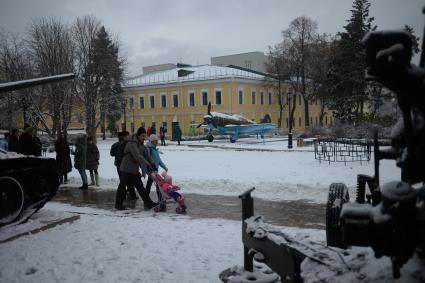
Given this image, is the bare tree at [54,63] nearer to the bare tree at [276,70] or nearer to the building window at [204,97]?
the building window at [204,97]

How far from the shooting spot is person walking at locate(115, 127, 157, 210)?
8766 millimetres

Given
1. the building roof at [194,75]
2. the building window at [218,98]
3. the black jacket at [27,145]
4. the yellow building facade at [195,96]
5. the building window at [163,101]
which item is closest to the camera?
the black jacket at [27,145]

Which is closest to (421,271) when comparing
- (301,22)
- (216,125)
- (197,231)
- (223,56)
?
(197,231)

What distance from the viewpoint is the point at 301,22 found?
50219mm

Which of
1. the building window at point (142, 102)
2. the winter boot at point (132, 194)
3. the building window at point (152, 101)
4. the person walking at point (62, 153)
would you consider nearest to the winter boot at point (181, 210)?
the winter boot at point (132, 194)

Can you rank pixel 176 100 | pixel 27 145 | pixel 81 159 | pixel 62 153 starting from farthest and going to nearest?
pixel 176 100 < pixel 62 153 < pixel 81 159 < pixel 27 145

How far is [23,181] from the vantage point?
23.8 feet

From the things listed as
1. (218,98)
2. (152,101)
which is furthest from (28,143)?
(152,101)

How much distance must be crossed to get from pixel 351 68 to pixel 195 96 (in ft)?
69.3

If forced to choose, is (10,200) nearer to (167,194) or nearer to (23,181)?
(23,181)

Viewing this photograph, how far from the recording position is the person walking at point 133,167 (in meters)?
8.77

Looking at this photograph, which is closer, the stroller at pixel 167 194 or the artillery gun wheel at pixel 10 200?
the artillery gun wheel at pixel 10 200

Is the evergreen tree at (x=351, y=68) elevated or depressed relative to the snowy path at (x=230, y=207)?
elevated

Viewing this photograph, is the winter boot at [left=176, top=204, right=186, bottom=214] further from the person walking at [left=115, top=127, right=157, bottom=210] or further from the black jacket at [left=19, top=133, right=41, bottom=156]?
the black jacket at [left=19, top=133, right=41, bottom=156]
